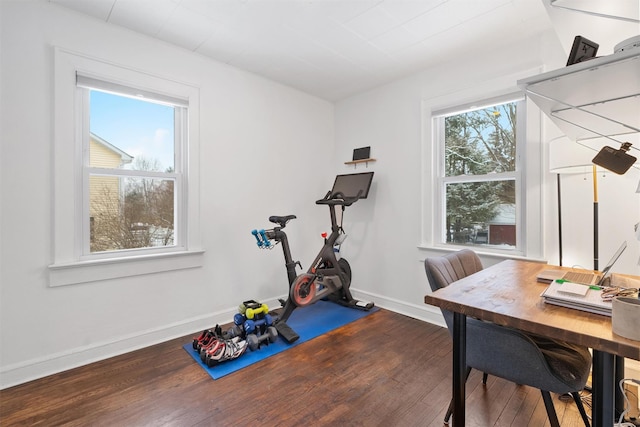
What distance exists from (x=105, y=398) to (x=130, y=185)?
5.23 ft

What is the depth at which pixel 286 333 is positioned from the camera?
2572 millimetres

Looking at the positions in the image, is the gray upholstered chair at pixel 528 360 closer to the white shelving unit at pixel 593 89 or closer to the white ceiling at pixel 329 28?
the white shelving unit at pixel 593 89

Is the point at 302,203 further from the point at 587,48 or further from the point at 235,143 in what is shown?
the point at 587,48

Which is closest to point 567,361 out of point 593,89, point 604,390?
point 604,390

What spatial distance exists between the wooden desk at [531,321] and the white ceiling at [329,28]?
1.95 metres

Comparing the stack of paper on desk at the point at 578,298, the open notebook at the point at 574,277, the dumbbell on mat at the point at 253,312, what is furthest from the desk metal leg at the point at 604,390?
the dumbbell on mat at the point at 253,312

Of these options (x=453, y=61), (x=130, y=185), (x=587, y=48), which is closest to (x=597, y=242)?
(x=587, y=48)

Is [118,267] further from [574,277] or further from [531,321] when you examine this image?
[574,277]

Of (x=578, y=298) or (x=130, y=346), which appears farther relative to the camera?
(x=130, y=346)

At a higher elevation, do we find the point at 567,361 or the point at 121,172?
the point at 121,172

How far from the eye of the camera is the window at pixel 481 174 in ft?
8.61

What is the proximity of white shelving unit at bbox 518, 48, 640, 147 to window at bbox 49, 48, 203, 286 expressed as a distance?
2.65 m

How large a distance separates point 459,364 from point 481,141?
7.63ft

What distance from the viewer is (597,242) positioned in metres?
1.96
